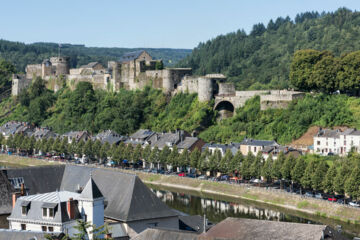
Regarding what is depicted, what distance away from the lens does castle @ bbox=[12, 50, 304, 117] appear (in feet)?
317

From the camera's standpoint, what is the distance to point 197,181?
7744 centimetres

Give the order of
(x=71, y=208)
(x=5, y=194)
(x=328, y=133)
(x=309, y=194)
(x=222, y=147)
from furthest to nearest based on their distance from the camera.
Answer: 1. (x=222, y=147)
2. (x=328, y=133)
3. (x=309, y=194)
4. (x=5, y=194)
5. (x=71, y=208)

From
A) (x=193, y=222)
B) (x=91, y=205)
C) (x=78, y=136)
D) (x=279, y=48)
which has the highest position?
(x=279, y=48)

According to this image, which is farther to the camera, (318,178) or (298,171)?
(298,171)

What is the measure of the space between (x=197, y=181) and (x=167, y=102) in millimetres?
34081

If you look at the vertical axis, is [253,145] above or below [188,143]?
above

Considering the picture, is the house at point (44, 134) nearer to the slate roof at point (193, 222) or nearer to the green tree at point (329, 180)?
the green tree at point (329, 180)

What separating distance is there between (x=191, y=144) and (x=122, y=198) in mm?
48428

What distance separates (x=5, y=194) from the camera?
1666 inches

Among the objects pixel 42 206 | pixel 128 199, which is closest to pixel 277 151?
pixel 128 199

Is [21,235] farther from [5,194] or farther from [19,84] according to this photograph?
[19,84]

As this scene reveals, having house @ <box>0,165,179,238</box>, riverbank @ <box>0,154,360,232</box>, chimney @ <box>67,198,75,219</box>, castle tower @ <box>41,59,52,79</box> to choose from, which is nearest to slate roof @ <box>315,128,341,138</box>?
riverbank @ <box>0,154,360,232</box>

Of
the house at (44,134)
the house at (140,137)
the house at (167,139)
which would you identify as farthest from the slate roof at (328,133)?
the house at (44,134)

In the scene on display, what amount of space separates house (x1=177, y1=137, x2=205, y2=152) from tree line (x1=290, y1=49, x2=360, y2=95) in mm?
15717
